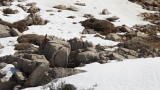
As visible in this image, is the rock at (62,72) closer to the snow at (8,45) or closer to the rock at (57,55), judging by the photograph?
the rock at (57,55)

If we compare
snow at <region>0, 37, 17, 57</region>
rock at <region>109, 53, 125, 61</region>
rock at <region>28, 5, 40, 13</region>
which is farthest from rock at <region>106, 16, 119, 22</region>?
rock at <region>109, 53, 125, 61</region>

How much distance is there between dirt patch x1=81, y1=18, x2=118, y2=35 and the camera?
29159 millimetres

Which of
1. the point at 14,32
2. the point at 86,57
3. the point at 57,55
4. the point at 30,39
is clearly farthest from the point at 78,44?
the point at 14,32

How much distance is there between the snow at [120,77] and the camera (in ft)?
41.3

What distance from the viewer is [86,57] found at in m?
16.2

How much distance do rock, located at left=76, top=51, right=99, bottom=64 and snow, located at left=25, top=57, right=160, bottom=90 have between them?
92 cm

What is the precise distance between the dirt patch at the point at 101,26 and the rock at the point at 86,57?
489 inches

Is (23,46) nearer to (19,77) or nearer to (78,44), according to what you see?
(78,44)

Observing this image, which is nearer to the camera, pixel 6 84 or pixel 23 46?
pixel 6 84

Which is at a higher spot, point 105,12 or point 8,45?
point 8,45

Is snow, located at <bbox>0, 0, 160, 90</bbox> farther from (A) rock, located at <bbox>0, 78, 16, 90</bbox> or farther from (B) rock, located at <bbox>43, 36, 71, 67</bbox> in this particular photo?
(B) rock, located at <bbox>43, 36, 71, 67</bbox>

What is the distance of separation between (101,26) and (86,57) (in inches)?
554

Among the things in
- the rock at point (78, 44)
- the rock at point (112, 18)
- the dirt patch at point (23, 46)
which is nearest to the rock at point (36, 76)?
the rock at point (78, 44)

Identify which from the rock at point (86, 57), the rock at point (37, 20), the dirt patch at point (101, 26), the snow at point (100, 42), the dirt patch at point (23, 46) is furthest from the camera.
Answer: the rock at point (37, 20)
